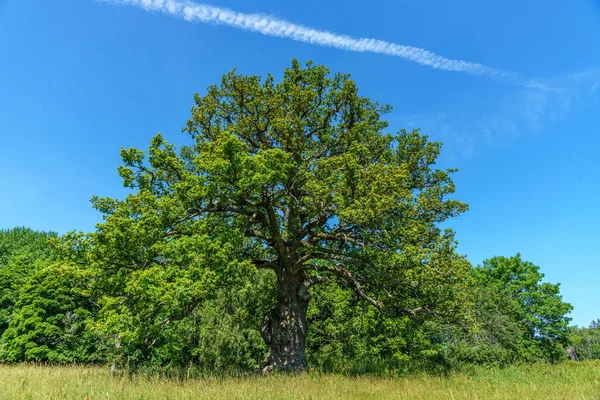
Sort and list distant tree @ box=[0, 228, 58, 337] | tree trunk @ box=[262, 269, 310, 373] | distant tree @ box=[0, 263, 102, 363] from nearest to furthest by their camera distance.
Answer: tree trunk @ box=[262, 269, 310, 373], distant tree @ box=[0, 263, 102, 363], distant tree @ box=[0, 228, 58, 337]

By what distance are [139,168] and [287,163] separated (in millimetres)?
6588

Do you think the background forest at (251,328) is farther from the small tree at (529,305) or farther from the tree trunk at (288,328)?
the tree trunk at (288,328)

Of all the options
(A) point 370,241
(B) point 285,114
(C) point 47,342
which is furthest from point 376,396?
(C) point 47,342

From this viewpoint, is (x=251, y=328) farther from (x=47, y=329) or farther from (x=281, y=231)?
(x=47, y=329)

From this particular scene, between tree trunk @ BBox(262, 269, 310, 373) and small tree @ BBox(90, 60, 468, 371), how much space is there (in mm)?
53

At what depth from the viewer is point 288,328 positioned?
1689cm

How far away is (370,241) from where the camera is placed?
1459 cm

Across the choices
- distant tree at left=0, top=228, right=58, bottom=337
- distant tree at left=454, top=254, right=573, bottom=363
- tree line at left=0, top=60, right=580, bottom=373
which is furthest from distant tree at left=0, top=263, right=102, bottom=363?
distant tree at left=454, top=254, right=573, bottom=363

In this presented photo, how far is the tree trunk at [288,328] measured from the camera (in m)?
16.4

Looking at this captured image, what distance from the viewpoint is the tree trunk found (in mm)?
16406

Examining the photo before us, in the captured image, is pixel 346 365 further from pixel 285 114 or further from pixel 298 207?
pixel 285 114

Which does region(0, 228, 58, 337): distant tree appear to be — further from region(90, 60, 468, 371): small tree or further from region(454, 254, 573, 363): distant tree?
region(454, 254, 573, 363): distant tree

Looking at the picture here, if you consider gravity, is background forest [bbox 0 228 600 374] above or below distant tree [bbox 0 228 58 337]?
below

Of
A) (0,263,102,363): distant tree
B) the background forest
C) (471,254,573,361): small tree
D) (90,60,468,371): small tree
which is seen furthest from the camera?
(471,254,573,361): small tree
